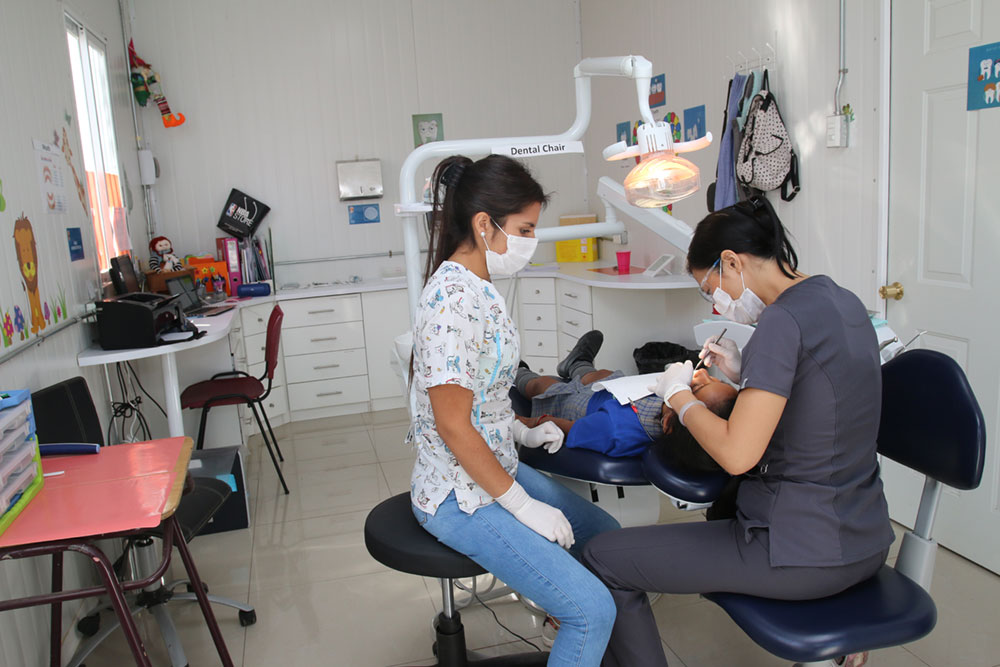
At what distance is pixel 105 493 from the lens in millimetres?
1493

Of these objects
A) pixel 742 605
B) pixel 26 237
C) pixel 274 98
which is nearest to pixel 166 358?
pixel 26 237

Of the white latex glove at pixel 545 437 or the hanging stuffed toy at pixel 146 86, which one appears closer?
the white latex glove at pixel 545 437

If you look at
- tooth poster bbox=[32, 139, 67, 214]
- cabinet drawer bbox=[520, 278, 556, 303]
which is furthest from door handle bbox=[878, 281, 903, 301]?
tooth poster bbox=[32, 139, 67, 214]

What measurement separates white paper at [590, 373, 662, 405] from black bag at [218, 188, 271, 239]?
345cm

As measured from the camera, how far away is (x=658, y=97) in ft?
14.3

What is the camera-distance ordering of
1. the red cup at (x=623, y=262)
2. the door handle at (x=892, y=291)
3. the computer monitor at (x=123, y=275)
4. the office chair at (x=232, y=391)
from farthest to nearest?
1. the red cup at (x=623, y=262)
2. the office chair at (x=232, y=391)
3. the computer monitor at (x=123, y=275)
4. the door handle at (x=892, y=291)

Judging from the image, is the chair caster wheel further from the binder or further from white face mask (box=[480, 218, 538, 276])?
the binder

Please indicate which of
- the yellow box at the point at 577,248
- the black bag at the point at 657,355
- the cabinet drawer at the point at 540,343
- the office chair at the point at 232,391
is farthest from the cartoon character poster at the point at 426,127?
the black bag at the point at 657,355

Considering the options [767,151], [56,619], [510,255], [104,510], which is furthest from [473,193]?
[767,151]

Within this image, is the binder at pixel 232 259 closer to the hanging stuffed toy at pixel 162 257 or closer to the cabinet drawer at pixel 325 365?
the hanging stuffed toy at pixel 162 257

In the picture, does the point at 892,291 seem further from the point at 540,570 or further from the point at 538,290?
the point at 538,290

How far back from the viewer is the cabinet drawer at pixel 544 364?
4922 millimetres

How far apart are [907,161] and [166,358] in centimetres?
276

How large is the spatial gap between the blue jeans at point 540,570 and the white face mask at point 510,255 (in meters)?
0.48
